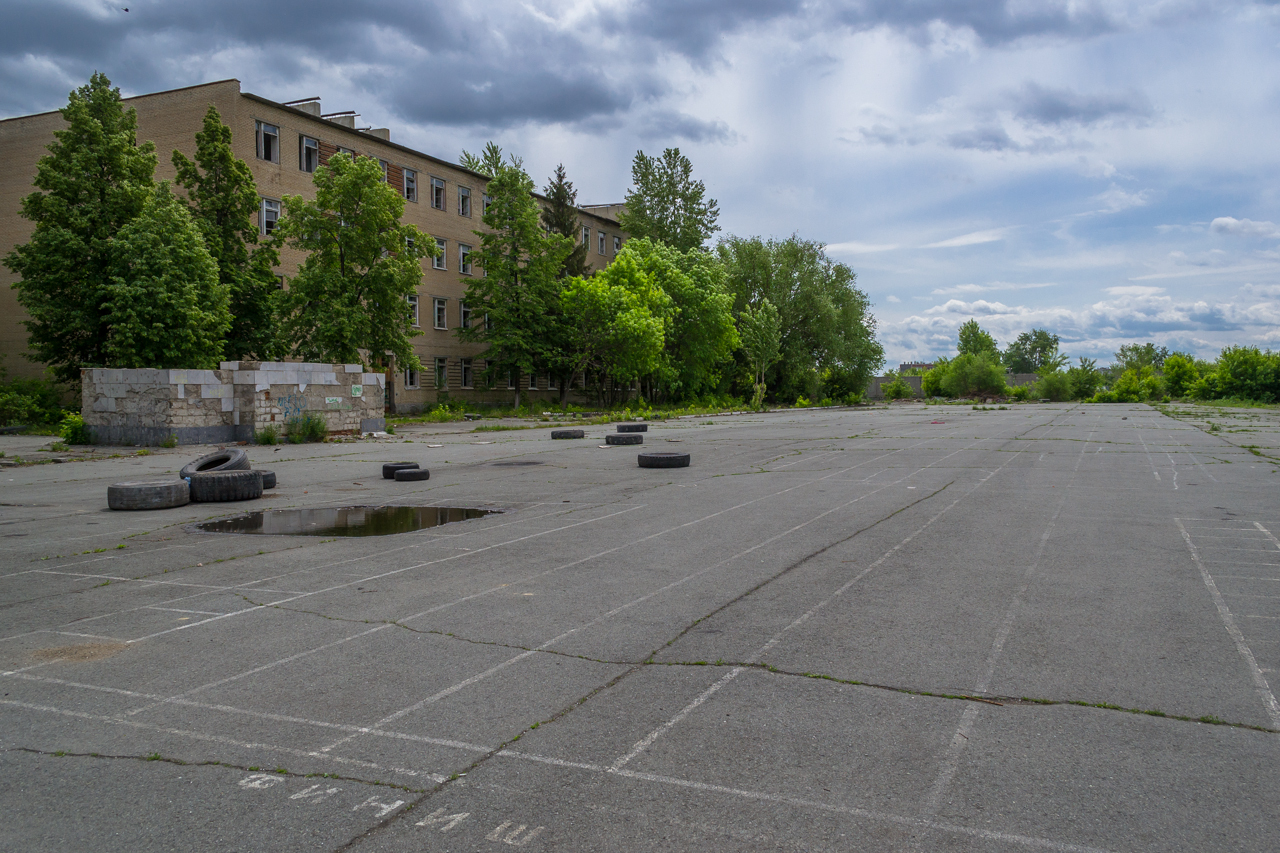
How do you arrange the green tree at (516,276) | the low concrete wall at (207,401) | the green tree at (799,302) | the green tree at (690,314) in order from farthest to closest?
the green tree at (799,302)
the green tree at (690,314)
the green tree at (516,276)
the low concrete wall at (207,401)

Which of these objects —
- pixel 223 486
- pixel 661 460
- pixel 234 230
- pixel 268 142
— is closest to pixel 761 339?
pixel 268 142

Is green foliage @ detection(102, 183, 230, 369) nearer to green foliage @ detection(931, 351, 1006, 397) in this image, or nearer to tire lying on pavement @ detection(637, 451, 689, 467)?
tire lying on pavement @ detection(637, 451, 689, 467)

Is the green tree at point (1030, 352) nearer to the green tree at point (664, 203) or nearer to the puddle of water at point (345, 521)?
the green tree at point (664, 203)

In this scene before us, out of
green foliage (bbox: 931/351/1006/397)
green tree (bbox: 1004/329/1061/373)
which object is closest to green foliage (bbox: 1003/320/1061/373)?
green tree (bbox: 1004/329/1061/373)

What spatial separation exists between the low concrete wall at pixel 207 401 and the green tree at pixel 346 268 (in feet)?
17.1

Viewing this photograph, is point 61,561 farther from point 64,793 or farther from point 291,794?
point 291,794

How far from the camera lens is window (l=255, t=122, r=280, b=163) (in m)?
35.8

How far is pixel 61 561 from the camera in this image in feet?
25.7

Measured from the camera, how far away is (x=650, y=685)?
443 cm

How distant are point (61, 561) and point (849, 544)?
25.8 ft

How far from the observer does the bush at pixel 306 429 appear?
23219mm

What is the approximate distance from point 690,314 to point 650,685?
48.6m

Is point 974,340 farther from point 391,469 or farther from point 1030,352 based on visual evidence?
point 391,469

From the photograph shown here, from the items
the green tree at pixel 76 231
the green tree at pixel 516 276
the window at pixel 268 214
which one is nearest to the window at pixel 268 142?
the window at pixel 268 214
